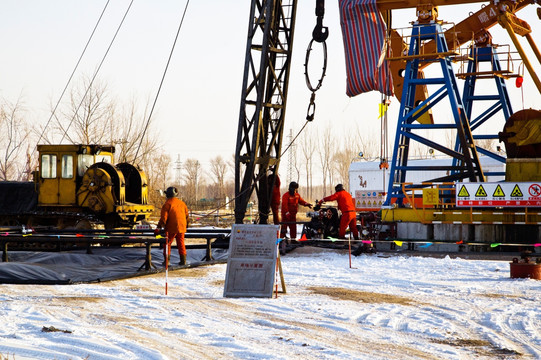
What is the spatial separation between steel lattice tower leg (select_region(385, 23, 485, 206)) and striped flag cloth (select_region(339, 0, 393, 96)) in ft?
3.79

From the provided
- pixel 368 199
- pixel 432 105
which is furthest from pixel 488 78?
pixel 368 199

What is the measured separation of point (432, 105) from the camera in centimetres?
2295

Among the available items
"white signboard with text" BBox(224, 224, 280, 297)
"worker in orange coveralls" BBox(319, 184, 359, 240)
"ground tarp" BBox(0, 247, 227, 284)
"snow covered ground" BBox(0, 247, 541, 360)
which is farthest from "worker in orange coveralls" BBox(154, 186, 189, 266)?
"worker in orange coveralls" BBox(319, 184, 359, 240)

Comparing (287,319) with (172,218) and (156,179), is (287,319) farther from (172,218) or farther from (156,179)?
(156,179)

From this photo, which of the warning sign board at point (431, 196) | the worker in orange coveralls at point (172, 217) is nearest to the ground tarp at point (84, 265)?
the worker in orange coveralls at point (172, 217)

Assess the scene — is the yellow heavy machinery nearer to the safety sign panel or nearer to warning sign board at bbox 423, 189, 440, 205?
warning sign board at bbox 423, 189, 440, 205

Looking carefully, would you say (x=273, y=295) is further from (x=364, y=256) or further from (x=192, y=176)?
(x=192, y=176)

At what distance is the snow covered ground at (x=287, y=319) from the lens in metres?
7.52

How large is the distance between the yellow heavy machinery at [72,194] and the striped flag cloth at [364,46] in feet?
26.4

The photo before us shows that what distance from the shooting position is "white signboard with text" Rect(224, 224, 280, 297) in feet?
37.4

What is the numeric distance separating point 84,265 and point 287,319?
24.9 ft

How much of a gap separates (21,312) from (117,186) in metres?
13.0

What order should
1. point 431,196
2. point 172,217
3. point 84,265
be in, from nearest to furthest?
1. point 172,217
2. point 84,265
3. point 431,196

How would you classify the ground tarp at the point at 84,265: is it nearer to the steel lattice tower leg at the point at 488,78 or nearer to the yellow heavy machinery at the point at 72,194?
the yellow heavy machinery at the point at 72,194
